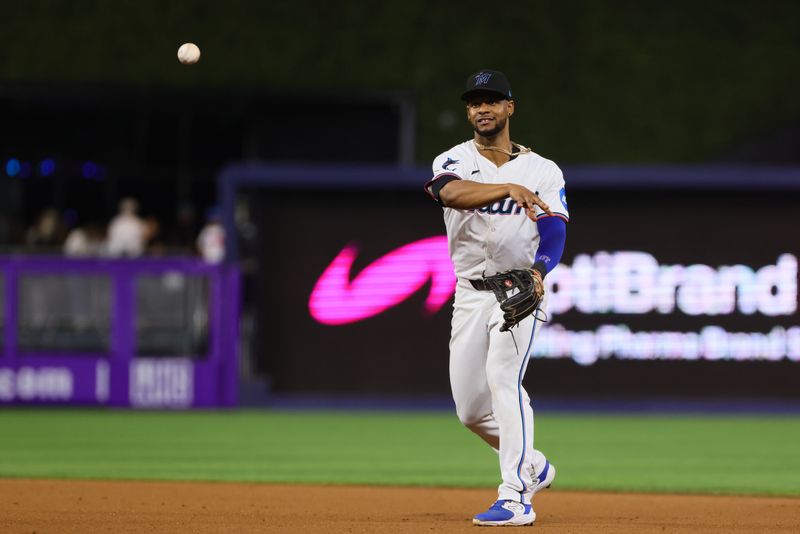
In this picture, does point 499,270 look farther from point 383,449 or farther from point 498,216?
point 383,449

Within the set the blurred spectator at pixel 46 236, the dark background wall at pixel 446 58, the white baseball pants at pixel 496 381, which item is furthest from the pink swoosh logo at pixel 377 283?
the dark background wall at pixel 446 58

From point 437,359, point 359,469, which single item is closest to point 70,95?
point 437,359

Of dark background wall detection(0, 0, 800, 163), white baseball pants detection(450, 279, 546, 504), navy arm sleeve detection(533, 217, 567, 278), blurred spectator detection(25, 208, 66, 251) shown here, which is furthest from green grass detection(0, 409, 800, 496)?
dark background wall detection(0, 0, 800, 163)

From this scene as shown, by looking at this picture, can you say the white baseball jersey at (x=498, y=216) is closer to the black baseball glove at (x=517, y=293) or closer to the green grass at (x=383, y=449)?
the black baseball glove at (x=517, y=293)

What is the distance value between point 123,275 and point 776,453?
716 cm

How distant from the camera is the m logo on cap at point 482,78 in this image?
6288mm

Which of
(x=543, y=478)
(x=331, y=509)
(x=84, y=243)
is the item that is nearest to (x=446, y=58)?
(x=84, y=243)

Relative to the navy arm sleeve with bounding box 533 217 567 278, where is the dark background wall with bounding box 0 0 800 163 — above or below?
above

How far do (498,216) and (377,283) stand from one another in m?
7.96

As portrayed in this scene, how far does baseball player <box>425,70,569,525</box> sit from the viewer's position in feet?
20.6

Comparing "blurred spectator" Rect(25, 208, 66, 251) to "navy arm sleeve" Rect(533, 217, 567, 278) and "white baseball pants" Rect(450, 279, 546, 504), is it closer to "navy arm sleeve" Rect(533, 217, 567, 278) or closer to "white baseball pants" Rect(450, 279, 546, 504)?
"white baseball pants" Rect(450, 279, 546, 504)

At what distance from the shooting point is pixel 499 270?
6438 mm

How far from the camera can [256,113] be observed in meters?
23.7

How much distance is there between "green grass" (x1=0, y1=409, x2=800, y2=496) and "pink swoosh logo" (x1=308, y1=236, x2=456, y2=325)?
110cm
